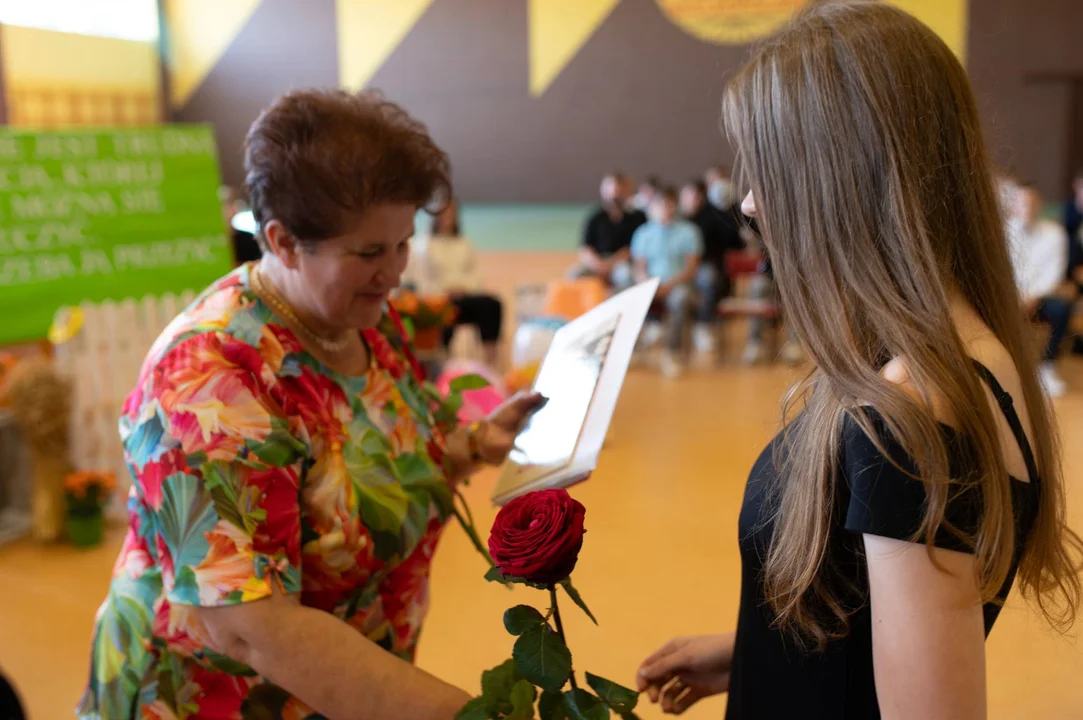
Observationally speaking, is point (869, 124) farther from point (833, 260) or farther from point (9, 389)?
point (9, 389)

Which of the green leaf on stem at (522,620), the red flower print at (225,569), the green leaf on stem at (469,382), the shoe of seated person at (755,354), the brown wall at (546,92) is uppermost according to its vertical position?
the brown wall at (546,92)

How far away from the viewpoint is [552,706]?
3.52ft

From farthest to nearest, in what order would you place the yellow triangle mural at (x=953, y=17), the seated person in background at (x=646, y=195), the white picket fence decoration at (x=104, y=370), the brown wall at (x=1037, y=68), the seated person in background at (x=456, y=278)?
the brown wall at (x=1037, y=68)
the yellow triangle mural at (x=953, y=17)
the seated person in background at (x=646, y=195)
the seated person in background at (x=456, y=278)
the white picket fence decoration at (x=104, y=370)

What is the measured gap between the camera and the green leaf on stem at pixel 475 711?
1.09 m

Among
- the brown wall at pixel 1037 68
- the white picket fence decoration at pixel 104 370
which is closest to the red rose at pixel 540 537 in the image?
the white picket fence decoration at pixel 104 370

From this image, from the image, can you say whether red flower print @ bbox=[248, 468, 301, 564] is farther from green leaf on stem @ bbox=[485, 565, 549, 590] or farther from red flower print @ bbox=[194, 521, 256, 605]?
green leaf on stem @ bbox=[485, 565, 549, 590]

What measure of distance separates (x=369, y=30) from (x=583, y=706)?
463 inches

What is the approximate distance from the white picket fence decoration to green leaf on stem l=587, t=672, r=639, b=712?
3734 mm

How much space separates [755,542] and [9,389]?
4.04 metres

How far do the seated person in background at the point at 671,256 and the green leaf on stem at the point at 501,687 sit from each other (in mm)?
6795

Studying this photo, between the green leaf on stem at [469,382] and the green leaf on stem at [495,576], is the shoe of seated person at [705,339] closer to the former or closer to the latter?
the green leaf on stem at [469,382]

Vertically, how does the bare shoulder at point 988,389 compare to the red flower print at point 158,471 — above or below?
above

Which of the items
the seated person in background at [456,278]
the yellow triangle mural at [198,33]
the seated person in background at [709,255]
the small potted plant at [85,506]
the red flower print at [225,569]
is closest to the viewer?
the red flower print at [225,569]

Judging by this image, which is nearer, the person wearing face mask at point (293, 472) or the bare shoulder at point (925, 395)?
the bare shoulder at point (925, 395)
